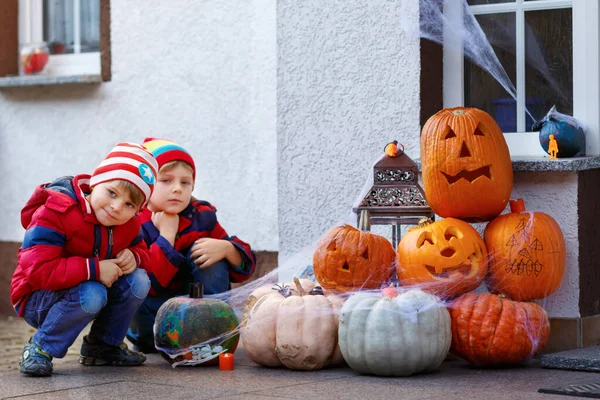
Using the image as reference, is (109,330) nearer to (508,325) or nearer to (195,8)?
(508,325)

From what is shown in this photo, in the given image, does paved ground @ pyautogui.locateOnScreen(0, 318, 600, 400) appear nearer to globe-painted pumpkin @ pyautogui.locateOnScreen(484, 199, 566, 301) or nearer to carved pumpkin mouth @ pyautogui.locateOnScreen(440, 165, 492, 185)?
globe-painted pumpkin @ pyautogui.locateOnScreen(484, 199, 566, 301)

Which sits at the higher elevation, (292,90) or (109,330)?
(292,90)

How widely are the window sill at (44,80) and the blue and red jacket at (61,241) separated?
115 inches

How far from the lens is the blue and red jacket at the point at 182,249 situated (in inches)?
207

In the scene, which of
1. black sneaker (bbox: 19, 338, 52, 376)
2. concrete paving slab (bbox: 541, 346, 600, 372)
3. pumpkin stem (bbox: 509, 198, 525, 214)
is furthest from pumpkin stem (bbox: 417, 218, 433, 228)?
black sneaker (bbox: 19, 338, 52, 376)

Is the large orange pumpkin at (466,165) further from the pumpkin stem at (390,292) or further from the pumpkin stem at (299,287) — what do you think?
the pumpkin stem at (299,287)

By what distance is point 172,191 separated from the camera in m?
5.25

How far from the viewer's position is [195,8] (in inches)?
280

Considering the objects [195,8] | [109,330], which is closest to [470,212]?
[109,330]

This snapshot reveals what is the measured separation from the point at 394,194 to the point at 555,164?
2.45ft

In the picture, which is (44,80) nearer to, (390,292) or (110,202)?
(110,202)

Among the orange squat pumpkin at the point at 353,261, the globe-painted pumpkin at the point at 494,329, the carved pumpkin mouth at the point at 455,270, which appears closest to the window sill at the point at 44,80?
the orange squat pumpkin at the point at 353,261

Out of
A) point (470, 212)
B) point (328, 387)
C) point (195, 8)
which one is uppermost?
point (195, 8)

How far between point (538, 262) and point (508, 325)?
1.22 ft
